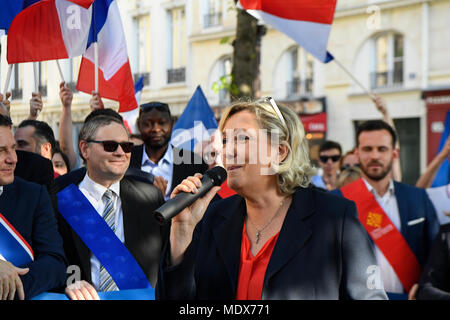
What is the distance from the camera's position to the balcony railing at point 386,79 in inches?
675

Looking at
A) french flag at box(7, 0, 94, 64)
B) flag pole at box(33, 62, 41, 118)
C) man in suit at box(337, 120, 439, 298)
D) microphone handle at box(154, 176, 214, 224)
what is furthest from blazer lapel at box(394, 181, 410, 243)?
flag pole at box(33, 62, 41, 118)

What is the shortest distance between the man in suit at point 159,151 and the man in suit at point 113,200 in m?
0.77

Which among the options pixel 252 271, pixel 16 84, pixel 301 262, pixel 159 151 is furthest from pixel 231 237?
pixel 159 151

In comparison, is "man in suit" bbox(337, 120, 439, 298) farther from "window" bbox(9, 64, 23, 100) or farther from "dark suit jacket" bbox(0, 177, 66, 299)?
"window" bbox(9, 64, 23, 100)

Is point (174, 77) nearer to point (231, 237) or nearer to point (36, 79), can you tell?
point (36, 79)

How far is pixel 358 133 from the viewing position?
13.6 ft

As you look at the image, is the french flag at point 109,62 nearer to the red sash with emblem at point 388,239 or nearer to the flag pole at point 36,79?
the flag pole at point 36,79

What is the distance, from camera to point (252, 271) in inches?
90.2

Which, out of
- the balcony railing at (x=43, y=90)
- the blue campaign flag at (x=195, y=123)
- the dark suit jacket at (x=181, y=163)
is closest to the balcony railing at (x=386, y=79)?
the blue campaign flag at (x=195, y=123)

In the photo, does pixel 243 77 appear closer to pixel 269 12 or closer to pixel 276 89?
pixel 269 12

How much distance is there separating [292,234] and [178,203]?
0.56 meters

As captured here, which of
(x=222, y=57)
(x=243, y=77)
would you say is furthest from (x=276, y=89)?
(x=243, y=77)

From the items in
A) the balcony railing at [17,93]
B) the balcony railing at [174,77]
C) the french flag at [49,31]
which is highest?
the balcony railing at [174,77]

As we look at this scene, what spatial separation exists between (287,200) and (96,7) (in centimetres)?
217
